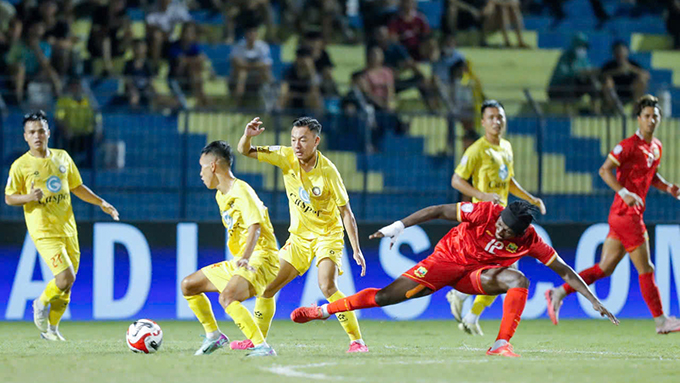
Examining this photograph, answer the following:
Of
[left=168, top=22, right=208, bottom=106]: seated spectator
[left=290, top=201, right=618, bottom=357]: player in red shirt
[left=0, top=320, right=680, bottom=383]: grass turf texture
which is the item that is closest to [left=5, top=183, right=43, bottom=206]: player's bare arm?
[left=0, top=320, right=680, bottom=383]: grass turf texture

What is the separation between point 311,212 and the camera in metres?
8.93

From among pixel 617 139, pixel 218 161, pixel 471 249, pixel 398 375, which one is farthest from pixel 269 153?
pixel 617 139

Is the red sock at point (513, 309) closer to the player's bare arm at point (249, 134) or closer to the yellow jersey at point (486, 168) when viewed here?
the player's bare arm at point (249, 134)

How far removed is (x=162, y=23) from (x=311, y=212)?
30.4 ft

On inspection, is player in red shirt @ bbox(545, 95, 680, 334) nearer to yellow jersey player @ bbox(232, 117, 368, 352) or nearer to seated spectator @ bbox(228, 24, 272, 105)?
yellow jersey player @ bbox(232, 117, 368, 352)

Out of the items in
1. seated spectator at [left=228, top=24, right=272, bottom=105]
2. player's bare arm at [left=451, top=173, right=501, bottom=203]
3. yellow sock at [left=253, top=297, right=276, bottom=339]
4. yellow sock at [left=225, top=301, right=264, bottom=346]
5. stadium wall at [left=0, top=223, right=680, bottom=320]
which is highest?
seated spectator at [left=228, top=24, right=272, bottom=105]

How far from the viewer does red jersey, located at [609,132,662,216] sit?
36.0 ft

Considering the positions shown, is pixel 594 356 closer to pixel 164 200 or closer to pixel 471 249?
pixel 471 249

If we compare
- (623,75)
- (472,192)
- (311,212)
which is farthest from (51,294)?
(623,75)

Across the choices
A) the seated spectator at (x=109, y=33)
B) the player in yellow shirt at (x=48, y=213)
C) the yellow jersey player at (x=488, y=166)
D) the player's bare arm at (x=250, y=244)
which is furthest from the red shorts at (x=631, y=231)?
the seated spectator at (x=109, y=33)

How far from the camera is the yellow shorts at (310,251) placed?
882cm

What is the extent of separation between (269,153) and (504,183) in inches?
121

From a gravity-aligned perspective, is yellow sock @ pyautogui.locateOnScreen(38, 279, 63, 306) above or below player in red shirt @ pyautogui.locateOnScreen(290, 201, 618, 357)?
below

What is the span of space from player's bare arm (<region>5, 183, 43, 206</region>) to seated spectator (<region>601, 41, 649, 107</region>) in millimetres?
9510
